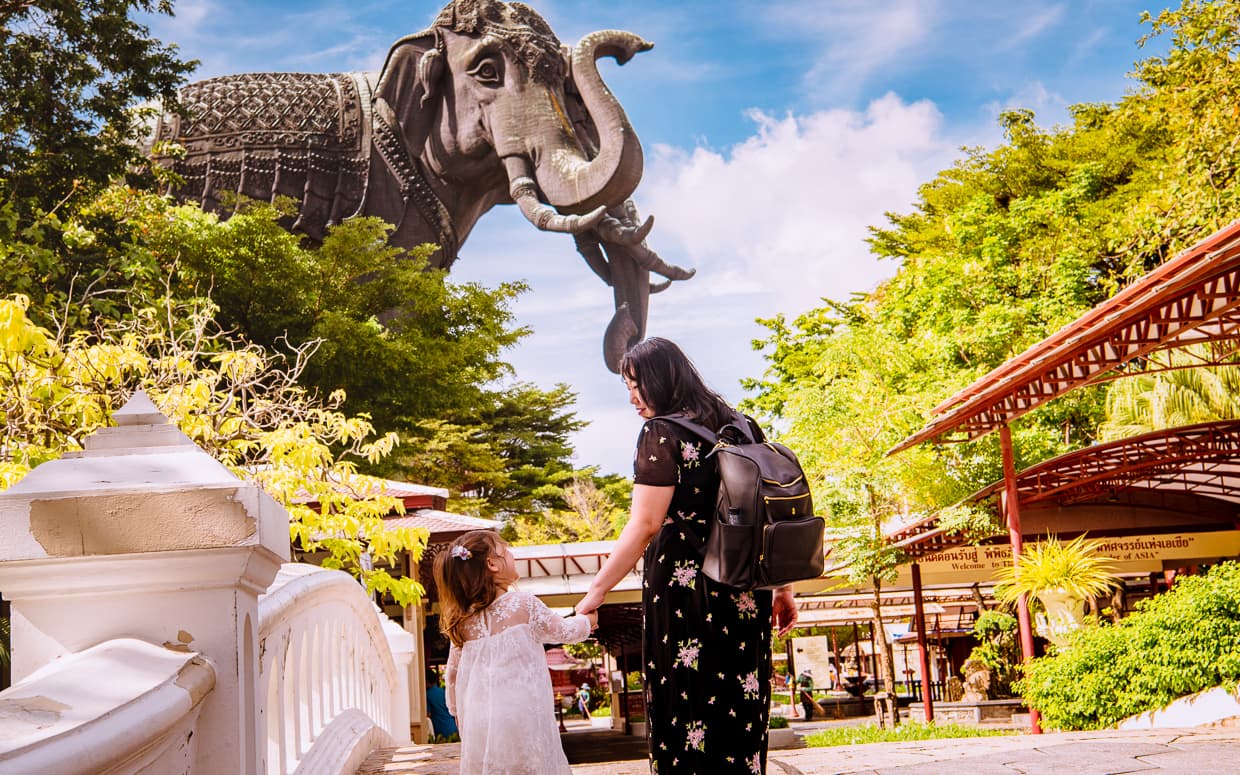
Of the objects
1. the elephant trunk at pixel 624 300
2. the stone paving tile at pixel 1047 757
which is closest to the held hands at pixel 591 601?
the stone paving tile at pixel 1047 757

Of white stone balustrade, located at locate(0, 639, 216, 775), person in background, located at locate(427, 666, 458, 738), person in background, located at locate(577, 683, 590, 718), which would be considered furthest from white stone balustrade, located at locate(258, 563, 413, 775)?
person in background, located at locate(577, 683, 590, 718)

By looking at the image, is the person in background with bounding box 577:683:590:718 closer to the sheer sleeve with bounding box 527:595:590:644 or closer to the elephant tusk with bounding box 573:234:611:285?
the elephant tusk with bounding box 573:234:611:285

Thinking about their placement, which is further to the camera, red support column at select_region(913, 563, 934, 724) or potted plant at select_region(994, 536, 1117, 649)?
red support column at select_region(913, 563, 934, 724)

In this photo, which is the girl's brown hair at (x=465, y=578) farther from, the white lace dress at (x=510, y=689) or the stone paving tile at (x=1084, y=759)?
the stone paving tile at (x=1084, y=759)

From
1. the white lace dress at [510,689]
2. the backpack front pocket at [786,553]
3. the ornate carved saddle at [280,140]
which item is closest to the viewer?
the backpack front pocket at [786,553]

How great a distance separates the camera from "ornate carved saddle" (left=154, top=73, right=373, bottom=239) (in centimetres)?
1694

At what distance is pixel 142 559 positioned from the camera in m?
2.02

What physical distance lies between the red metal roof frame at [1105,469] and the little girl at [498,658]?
1031cm

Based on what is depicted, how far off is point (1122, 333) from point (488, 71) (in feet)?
35.2

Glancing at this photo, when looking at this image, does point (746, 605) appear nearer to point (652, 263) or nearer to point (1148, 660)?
point (1148, 660)

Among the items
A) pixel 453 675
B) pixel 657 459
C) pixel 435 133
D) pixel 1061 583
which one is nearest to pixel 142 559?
pixel 657 459

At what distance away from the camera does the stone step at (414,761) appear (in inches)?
206

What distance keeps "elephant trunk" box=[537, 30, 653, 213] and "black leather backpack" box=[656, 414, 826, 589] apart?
1304 centimetres

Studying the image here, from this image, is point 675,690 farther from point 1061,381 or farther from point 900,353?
point 900,353
